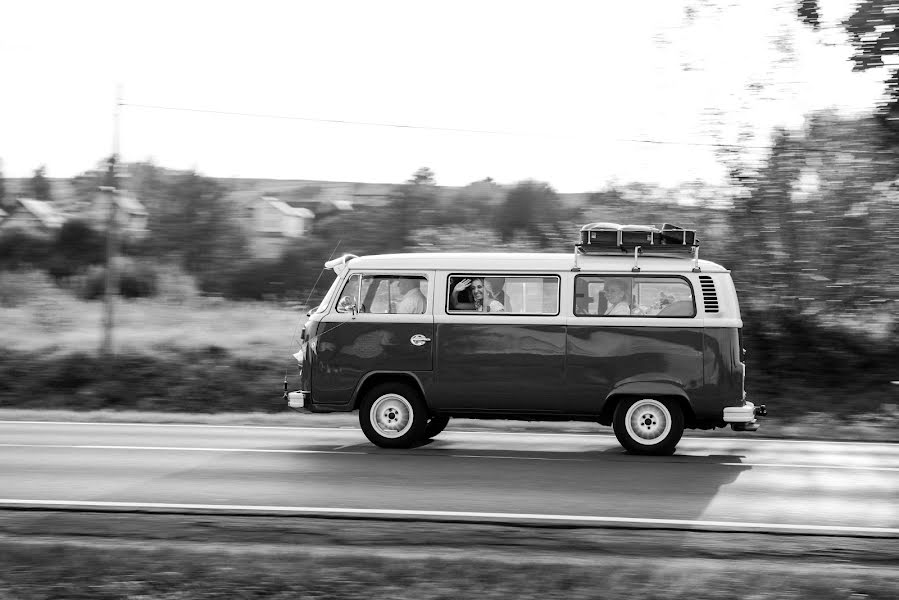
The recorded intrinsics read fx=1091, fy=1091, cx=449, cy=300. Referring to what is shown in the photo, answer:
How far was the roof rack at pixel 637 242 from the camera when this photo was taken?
12.6m

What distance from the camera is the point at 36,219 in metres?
33.1

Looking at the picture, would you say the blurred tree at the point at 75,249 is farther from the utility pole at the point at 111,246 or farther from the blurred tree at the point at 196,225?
the utility pole at the point at 111,246

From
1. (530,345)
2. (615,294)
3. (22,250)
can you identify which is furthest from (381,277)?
(22,250)

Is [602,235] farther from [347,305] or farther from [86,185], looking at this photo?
[86,185]

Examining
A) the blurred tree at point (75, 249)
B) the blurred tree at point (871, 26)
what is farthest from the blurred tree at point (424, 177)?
the blurred tree at point (871, 26)

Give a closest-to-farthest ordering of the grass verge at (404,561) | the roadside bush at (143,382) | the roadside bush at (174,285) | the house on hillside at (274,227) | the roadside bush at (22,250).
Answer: the grass verge at (404,561) < the roadside bush at (143,382) < the roadside bush at (174,285) < the house on hillside at (274,227) < the roadside bush at (22,250)

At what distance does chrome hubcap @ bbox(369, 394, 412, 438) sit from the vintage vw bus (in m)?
0.01

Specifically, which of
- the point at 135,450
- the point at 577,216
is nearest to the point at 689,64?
the point at 577,216

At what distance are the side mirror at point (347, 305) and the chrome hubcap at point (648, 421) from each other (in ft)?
11.4

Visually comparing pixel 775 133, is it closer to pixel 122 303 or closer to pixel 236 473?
pixel 236 473

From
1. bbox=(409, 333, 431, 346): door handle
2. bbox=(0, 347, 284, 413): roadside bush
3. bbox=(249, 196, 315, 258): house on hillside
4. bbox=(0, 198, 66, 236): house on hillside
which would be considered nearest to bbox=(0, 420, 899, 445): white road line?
bbox=(409, 333, 431, 346): door handle

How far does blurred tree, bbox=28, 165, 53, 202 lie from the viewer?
35.0 metres

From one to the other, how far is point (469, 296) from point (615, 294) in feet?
5.63

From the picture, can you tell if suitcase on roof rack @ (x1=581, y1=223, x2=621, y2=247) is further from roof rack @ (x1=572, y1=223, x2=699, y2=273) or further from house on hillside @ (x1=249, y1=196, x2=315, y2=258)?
house on hillside @ (x1=249, y1=196, x2=315, y2=258)
